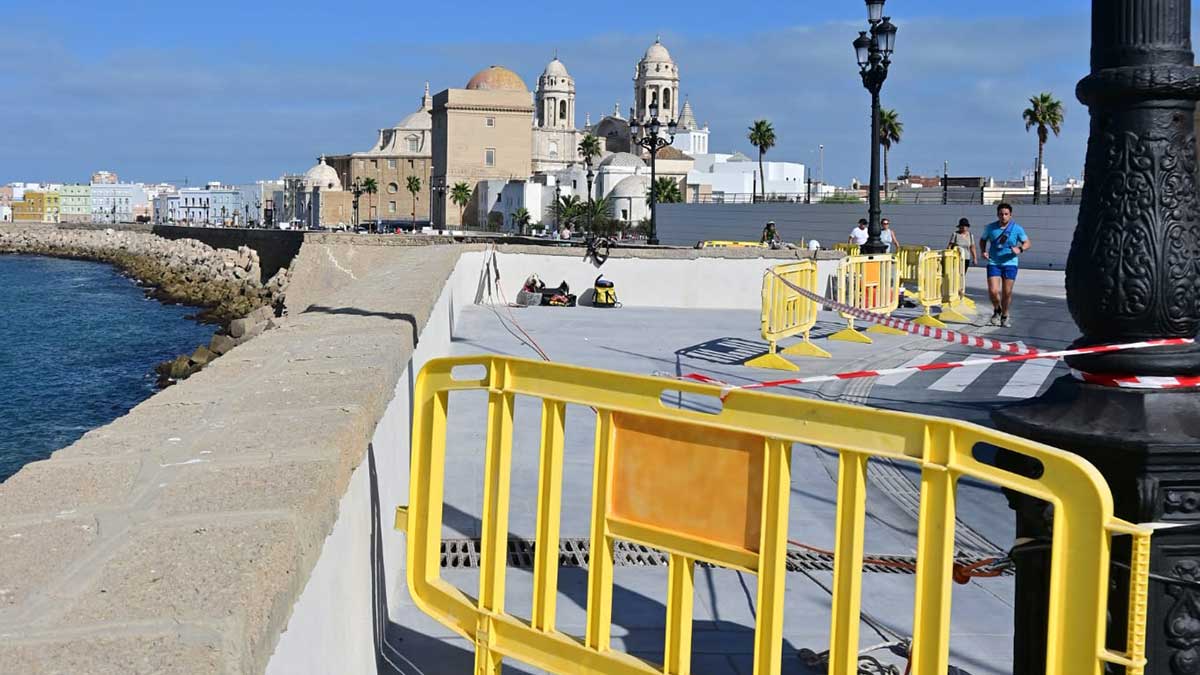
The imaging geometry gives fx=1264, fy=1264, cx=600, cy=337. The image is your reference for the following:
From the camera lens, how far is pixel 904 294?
19047 millimetres

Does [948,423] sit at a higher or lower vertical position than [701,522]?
higher

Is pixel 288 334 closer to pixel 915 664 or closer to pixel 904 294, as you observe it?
pixel 915 664

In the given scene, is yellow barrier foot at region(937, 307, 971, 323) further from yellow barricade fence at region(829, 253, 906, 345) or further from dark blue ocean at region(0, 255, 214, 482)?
dark blue ocean at region(0, 255, 214, 482)

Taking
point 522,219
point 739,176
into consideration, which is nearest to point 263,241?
point 522,219

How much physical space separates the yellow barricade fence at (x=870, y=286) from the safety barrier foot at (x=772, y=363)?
9.31ft

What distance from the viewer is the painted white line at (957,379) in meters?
11.3

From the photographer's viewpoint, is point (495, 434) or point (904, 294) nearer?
A: point (495, 434)

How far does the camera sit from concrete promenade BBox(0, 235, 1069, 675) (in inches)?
78.7

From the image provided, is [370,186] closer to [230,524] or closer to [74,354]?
[74,354]

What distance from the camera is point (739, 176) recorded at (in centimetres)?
11719

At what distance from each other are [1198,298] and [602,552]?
179 centimetres

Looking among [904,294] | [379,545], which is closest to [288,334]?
[379,545]

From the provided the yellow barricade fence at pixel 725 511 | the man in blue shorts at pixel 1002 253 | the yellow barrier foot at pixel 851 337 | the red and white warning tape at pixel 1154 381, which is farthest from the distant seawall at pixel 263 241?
the red and white warning tape at pixel 1154 381

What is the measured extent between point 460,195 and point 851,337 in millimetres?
116254
